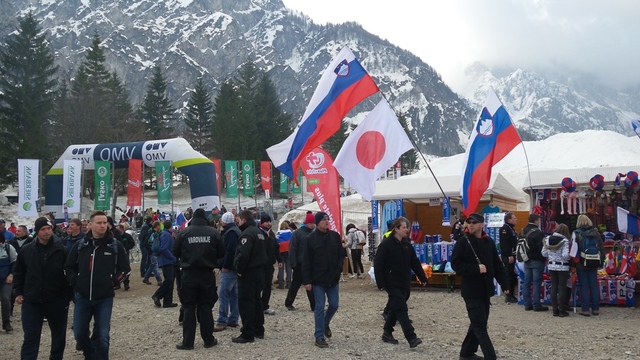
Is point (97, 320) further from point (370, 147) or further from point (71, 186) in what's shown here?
point (71, 186)

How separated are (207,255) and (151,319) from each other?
3.44 metres

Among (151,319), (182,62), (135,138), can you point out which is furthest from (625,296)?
(182,62)

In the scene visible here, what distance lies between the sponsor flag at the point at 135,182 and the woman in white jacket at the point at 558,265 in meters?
20.6

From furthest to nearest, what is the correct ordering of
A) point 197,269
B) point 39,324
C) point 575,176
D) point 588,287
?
point 575,176
point 588,287
point 197,269
point 39,324

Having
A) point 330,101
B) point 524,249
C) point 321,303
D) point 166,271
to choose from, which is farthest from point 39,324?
point 524,249

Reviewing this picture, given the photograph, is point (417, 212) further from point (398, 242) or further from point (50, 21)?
point (50, 21)

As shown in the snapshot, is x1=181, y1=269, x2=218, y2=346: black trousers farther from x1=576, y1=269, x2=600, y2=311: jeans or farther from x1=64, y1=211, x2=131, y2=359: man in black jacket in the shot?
x1=576, y1=269, x2=600, y2=311: jeans

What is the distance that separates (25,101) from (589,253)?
46.5m

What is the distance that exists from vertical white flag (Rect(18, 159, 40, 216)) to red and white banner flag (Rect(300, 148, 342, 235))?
14.1 meters

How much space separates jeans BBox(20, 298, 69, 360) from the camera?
232 inches

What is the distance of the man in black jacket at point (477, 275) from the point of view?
5.98 m

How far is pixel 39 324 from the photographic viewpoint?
597cm

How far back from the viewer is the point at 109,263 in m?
5.97

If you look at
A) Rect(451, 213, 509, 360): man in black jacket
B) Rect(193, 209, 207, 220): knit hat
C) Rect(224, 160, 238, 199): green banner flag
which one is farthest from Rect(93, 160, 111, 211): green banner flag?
Rect(451, 213, 509, 360): man in black jacket
